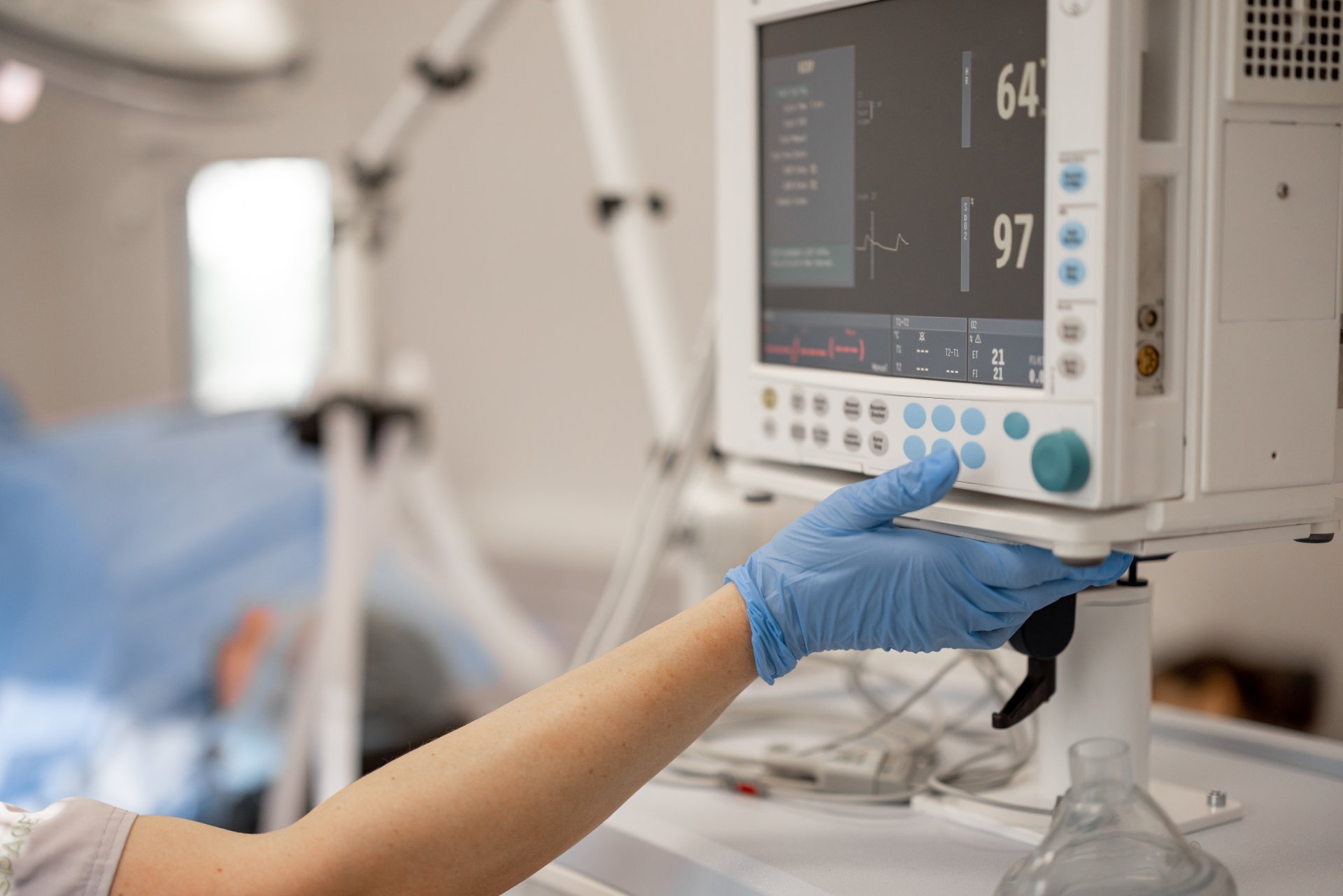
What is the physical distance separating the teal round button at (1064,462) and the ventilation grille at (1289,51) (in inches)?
8.7

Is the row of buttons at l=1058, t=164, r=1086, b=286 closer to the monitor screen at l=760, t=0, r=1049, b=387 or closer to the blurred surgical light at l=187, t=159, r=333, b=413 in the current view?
the monitor screen at l=760, t=0, r=1049, b=387

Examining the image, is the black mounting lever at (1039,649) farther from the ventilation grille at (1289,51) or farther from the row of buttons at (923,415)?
the ventilation grille at (1289,51)

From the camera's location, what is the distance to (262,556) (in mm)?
2699

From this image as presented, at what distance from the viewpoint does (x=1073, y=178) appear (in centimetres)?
69

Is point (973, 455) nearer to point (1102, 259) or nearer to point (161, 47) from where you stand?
point (1102, 259)

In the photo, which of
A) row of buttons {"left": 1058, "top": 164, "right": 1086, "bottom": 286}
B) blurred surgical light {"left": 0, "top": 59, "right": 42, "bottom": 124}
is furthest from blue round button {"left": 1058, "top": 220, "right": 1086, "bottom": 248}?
blurred surgical light {"left": 0, "top": 59, "right": 42, "bottom": 124}

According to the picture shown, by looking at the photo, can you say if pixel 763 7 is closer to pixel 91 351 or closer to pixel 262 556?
pixel 262 556

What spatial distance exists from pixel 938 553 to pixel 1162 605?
27.0 inches

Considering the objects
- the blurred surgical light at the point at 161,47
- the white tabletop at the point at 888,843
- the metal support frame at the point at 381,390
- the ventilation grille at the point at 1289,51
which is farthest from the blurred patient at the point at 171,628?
the ventilation grille at the point at 1289,51

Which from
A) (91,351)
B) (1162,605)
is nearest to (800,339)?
(1162,605)

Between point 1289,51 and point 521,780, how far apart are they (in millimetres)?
636

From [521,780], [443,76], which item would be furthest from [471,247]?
[521,780]

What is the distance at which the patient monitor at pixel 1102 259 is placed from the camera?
69 cm

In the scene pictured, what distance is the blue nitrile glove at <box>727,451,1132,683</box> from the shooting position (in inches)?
29.7
